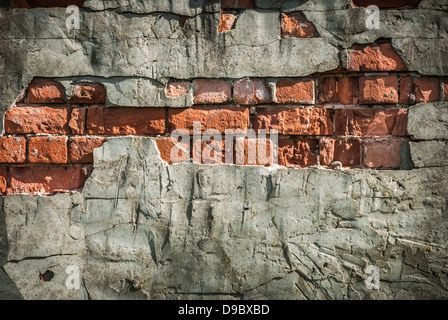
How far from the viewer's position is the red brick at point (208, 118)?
167 cm

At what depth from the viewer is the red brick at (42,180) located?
1.69 metres

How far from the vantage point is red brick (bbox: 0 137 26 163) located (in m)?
1.68

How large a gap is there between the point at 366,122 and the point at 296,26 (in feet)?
1.90

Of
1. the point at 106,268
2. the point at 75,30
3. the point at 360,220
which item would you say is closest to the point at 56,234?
the point at 106,268

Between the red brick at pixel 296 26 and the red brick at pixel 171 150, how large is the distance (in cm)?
74

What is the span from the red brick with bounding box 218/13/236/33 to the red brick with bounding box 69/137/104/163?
0.80 meters

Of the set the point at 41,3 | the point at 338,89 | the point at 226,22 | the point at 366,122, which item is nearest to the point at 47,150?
the point at 41,3

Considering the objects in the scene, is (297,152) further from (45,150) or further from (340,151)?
(45,150)

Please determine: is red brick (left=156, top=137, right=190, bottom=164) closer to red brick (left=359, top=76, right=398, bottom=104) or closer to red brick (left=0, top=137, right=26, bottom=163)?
red brick (left=0, top=137, right=26, bottom=163)

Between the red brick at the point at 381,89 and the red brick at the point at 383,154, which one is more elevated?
the red brick at the point at 381,89

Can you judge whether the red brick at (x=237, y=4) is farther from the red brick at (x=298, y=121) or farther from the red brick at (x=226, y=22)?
the red brick at (x=298, y=121)

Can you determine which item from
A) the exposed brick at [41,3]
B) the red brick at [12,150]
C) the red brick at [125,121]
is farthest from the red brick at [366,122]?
the red brick at [12,150]

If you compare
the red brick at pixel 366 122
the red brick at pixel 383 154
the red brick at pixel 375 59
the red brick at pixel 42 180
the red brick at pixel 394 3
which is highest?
the red brick at pixel 394 3

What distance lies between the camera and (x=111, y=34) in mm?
1667
